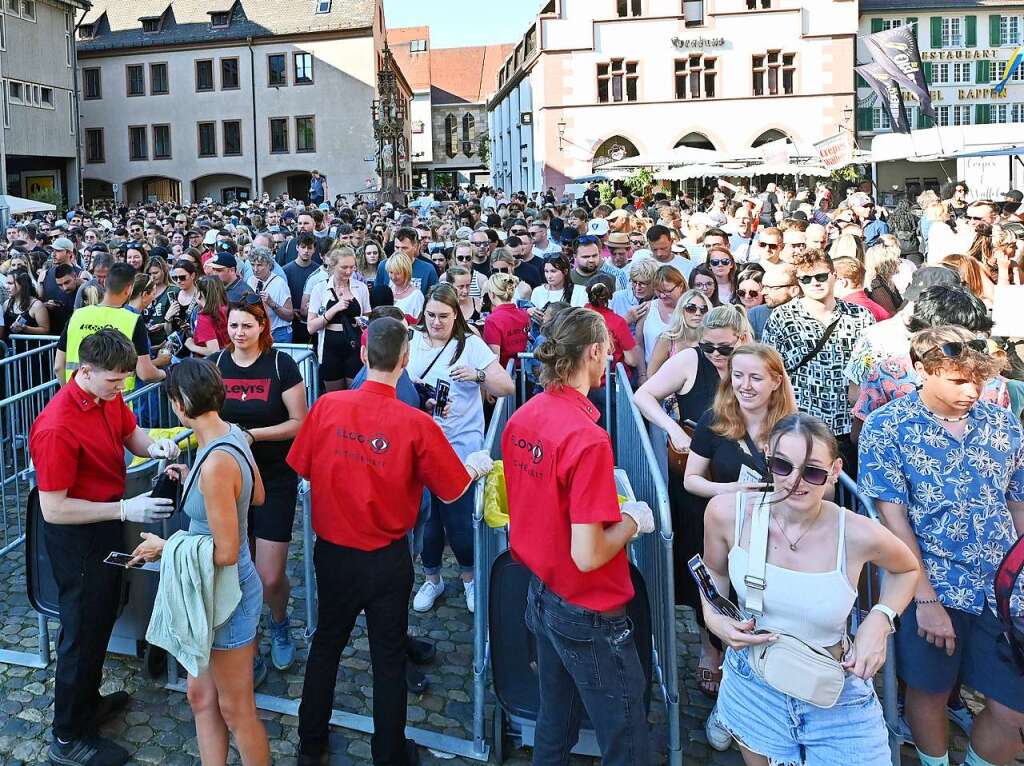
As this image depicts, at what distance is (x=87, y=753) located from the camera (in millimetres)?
4191

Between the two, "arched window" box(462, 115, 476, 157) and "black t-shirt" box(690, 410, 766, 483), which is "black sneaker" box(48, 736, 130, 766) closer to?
"black t-shirt" box(690, 410, 766, 483)

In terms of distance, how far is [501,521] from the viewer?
4219mm

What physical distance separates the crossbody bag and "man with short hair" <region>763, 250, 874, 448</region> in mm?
2274

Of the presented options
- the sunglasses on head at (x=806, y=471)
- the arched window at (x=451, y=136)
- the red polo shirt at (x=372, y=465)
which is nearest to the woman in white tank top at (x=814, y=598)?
the sunglasses on head at (x=806, y=471)

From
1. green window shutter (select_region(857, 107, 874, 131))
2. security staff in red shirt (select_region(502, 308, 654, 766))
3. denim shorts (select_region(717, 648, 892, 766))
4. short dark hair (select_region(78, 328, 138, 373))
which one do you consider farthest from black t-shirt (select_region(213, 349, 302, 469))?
green window shutter (select_region(857, 107, 874, 131))

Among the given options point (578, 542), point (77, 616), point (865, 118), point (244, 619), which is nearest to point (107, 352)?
point (77, 616)

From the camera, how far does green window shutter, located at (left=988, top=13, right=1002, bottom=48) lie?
48.8 metres

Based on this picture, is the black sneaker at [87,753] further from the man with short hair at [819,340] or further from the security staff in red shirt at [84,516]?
the man with short hair at [819,340]

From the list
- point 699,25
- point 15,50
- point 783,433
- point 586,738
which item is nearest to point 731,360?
point 783,433

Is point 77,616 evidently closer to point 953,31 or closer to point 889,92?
point 889,92

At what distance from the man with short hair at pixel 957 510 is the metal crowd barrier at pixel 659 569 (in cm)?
88

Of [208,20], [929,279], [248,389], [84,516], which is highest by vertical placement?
[208,20]

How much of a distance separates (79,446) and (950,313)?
4031 mm

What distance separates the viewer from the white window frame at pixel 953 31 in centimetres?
4906
